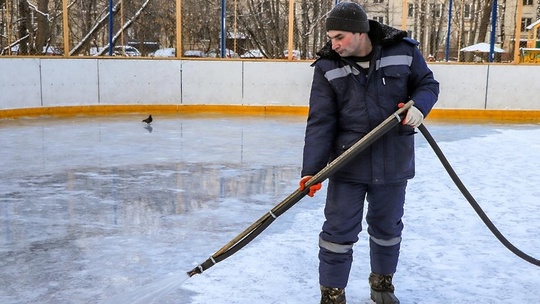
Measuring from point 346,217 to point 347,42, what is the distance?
0.67 m

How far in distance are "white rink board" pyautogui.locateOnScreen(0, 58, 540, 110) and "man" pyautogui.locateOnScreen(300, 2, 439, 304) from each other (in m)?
8.59

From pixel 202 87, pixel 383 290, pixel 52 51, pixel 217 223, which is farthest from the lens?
pixel 202 87

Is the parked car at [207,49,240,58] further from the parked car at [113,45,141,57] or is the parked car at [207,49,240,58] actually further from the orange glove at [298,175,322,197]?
the orange glove at [298,175,322,197]

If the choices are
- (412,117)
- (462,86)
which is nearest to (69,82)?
(462,86)

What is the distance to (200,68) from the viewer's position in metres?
11.6

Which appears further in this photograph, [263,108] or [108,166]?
[263,108]

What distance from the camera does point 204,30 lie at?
1216 centimetres

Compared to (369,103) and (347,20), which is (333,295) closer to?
(369,103)

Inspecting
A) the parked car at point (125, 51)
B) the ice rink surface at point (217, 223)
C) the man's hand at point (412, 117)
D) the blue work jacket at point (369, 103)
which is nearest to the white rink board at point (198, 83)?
the parked car at point (125, 51)

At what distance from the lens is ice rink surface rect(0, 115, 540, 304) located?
3016 millimetres

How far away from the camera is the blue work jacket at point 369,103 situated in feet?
8.25

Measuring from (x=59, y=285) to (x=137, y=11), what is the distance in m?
11.1

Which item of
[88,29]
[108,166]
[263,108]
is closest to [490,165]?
[108,166]

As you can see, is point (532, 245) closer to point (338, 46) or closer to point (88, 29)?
point (338, 46)
